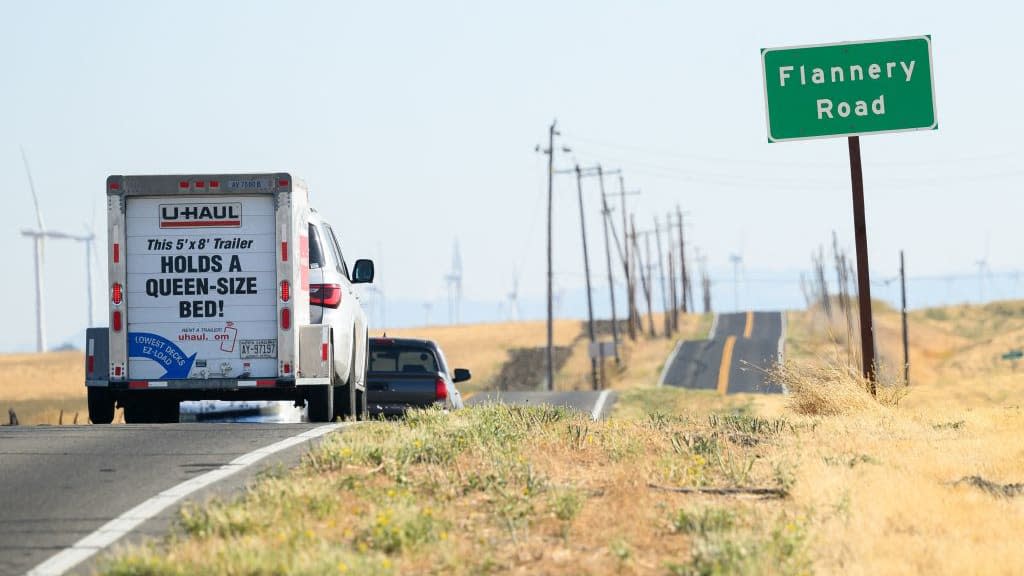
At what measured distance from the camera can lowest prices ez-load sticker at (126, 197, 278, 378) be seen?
51.3 feet

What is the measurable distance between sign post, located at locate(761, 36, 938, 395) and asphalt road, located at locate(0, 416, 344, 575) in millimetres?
8132

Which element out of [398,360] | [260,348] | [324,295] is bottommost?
[398,360]

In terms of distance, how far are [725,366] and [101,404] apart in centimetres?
6589

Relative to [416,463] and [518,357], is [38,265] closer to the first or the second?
[518,357]

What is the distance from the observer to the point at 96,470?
11.0 meters

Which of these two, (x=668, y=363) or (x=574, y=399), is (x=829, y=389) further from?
(x=668, y=363)

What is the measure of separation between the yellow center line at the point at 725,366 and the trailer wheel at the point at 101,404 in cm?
4407

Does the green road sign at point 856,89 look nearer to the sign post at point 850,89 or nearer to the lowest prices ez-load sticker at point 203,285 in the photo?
the sign post at point 850,89

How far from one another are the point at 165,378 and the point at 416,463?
5979 mm

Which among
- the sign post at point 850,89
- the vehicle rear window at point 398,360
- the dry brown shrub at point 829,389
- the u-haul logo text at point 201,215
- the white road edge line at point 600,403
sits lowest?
the white road edge line at point 600,403

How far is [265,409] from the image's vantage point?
805 inches

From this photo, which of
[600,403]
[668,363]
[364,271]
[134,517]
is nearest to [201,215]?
[364,271]

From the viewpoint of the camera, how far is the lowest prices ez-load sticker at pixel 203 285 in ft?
51.3

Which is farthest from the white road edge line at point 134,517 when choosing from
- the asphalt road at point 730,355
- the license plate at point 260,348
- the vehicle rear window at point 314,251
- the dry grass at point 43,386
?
the asphalt road at point 730,355
